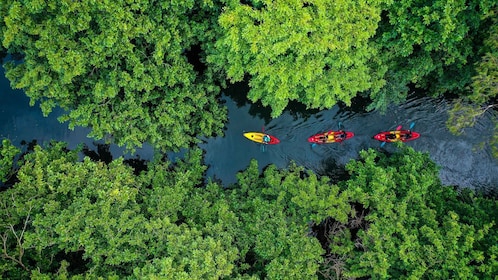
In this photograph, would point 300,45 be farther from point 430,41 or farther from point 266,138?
point 266,138

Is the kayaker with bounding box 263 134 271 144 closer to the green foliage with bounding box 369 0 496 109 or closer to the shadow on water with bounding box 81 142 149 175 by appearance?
the green foliage with bounding box 369 0 496 109

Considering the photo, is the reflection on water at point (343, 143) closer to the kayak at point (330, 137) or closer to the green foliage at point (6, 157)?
the kayak at point (330, 137)

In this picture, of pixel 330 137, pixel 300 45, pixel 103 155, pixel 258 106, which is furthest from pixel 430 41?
pixel 103 155

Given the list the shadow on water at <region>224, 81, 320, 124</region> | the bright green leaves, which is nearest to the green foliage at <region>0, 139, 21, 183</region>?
the bright green leaves

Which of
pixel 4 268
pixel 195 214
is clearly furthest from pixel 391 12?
pixel 4 268

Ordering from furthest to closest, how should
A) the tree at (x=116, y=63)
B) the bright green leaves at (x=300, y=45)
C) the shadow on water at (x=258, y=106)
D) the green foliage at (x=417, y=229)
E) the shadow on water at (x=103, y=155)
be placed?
the shadow on water at (x=258, y=106) < the shadow on water at (x=103, y=155) < the green foliage at (x=417, y=229) < the bright green leaves at (x=300, y=45) < the tree at (x=116, y=63)

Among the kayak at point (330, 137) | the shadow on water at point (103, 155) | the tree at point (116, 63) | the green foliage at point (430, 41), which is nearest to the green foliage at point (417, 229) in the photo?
the green foliage at point (430, 41)
